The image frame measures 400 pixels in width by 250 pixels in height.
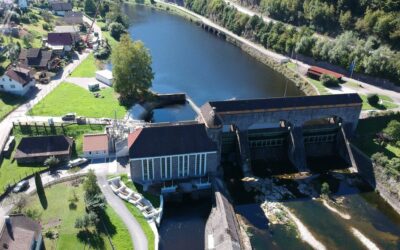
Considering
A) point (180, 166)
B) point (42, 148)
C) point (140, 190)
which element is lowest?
point (140, 190)

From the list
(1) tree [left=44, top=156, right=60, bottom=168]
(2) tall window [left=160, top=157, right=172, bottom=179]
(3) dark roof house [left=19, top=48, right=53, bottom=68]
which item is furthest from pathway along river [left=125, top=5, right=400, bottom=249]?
(3) dark roof house [left=19, top=48, right=53, bottom=68]

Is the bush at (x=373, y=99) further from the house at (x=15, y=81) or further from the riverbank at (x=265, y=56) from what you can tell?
the house at (x=15, y=81)

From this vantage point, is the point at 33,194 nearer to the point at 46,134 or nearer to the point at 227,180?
the point at 46,134

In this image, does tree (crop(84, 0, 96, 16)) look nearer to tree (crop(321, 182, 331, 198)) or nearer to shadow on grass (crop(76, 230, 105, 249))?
shadow on grass (crop(76, 230, 105, 249))

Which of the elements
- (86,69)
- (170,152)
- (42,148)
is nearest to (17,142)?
(42,148)

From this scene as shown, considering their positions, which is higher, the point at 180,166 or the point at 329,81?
the point at 329,81

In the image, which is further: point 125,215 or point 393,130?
point 393,130

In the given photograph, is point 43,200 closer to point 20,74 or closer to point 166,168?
point 166,168
